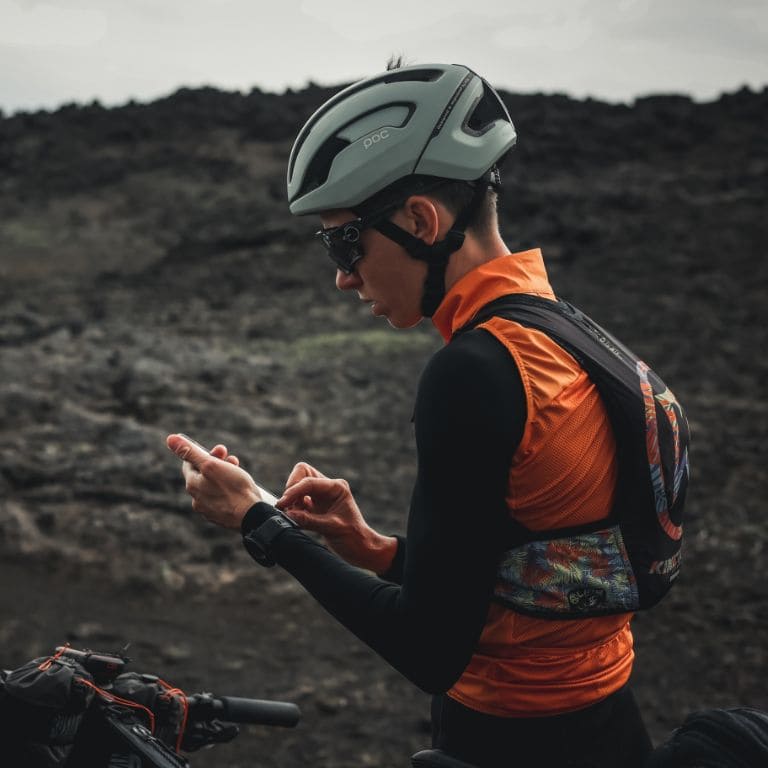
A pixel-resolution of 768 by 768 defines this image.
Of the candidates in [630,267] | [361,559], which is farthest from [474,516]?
[630,267]

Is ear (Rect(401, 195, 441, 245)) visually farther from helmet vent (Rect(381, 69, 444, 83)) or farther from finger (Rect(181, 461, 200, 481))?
finger (Rect(181, 461, 200, 481))

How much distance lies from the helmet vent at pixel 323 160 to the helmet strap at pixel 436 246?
0.66 ft

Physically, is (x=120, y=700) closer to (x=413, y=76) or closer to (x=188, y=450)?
(x=188, y=450)

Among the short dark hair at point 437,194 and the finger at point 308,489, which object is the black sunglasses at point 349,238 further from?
the finger at point 308,489

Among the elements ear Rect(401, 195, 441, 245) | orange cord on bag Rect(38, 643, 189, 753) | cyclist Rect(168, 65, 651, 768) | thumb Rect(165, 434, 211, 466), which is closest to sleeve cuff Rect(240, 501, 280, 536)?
cyclist Rect(168, 65, 651, 768)

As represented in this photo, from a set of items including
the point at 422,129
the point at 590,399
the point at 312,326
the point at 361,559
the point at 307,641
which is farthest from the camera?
the point at 312,326

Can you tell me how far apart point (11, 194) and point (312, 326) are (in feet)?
49.9

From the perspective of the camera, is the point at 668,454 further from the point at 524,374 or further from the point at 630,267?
the point at 630,267

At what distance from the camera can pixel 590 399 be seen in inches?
67.6

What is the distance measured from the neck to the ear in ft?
0.22

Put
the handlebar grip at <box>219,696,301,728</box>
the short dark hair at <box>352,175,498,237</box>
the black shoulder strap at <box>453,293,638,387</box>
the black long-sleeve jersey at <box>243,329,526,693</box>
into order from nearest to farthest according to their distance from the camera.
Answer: the black long-sleeve jersey at <box>243,329,526,693</box>, the black shoulder strap at <box>453,293,638,387</box>, the short dark hair at <box>352,175,498,237</box>, the handlebar grip at <box>219,696,301,728</box>

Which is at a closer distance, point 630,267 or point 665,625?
point 665,625

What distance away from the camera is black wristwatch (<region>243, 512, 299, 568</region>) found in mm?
1844

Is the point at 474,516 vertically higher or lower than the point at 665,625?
higher
